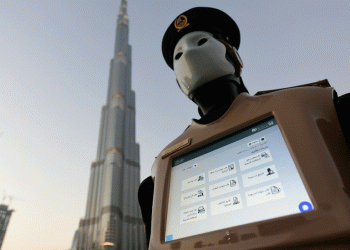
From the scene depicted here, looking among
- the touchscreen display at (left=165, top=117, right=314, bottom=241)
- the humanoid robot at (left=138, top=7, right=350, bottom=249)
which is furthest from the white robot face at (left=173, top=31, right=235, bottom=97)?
the touchscreen display at (left=165, top=117, right=314, bottom=241)

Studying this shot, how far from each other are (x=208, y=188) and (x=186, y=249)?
16cm

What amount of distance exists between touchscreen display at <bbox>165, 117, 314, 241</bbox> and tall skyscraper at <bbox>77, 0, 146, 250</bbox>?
31495 millimetres

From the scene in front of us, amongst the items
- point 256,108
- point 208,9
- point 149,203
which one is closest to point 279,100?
point 256,108

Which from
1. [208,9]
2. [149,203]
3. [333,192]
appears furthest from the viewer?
[208,9]

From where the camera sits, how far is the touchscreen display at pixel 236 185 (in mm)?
507

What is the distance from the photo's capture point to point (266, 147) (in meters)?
0.61

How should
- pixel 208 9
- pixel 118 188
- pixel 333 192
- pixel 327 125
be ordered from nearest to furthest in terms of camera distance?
pixel 333 192 < pixel 327 125 < pixel 208 9 < pixel 118 188

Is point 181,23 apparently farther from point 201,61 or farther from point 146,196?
point 146,196

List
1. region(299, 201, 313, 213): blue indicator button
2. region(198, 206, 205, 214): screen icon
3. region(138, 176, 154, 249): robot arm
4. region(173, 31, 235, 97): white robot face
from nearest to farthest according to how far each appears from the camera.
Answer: region(299, 201, 313, 213): blue indicator button, region(198, 206, 205, 214): screen icon, region(138, 176, 154, 249): robot arm, region(173, 31, 235, 97): white robot face

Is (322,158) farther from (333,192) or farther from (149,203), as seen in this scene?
(149,203)

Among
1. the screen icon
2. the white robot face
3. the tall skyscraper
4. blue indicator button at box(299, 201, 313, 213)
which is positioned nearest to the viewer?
blue indicator button at box(299, 201, 313, 213)

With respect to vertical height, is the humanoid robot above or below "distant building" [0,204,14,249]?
below

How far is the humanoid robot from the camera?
973mm

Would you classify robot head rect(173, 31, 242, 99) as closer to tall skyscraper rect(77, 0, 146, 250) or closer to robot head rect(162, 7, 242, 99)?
robot head rect(162, 7, 242, 99)
